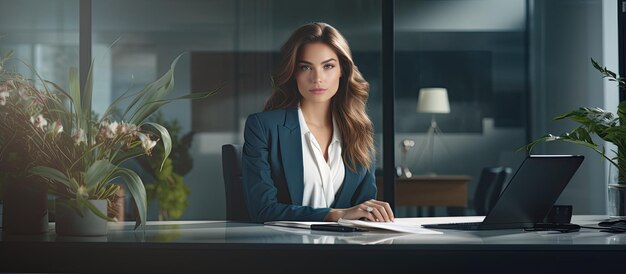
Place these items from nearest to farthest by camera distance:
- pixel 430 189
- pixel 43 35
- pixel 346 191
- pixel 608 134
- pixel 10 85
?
pixel 10 85, pixel 608 134, pixel 346 191, pixel 43 35, pixel 430 189

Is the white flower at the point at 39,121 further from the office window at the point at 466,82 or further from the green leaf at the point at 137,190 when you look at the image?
the office window at the point at 466,82

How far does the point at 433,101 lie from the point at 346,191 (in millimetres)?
2642

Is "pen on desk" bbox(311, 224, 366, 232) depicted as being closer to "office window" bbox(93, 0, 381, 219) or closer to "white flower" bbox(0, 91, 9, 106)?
"white flower" bbox(0, 91, 9, 106)

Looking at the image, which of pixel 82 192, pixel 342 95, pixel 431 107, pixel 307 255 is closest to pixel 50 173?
pixel 82 192

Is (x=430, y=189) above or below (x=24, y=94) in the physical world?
below

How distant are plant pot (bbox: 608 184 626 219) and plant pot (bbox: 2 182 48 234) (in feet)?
4.99

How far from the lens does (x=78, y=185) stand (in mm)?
2119

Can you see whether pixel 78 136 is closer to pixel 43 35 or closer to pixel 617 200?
pixel 617 200

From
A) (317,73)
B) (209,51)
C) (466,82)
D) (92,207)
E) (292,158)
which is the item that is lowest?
(92,207)

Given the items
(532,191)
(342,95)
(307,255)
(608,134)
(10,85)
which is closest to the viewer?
(307,255)

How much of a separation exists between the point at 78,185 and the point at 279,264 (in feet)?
1.74

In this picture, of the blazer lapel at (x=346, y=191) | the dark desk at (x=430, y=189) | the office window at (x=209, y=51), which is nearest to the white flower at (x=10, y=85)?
the blazer lapel at (x=346, y=191)

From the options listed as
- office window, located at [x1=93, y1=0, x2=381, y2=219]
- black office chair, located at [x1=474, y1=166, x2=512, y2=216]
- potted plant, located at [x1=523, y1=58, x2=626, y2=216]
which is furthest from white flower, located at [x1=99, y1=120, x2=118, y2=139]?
black office chair, located at [x1=474, y1=166, x2=512, y2=216]

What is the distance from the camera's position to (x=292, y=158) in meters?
3.01
